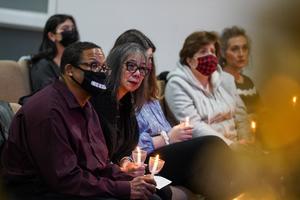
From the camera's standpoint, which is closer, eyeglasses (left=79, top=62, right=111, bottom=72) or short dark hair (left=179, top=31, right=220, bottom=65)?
eyeglasses (left=79, top=62, right=111, bottom=72)

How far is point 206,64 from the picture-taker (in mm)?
2537

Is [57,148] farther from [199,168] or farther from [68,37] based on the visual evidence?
[68,37]

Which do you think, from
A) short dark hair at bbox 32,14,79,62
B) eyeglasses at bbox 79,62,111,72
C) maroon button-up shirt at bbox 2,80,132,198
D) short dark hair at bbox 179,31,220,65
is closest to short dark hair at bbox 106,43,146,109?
eyeglasses at bbox 79,62,111,72

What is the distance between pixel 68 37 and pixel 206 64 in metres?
0.81

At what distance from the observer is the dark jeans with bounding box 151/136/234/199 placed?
1.97m

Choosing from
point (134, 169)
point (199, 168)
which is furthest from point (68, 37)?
point (134, 169)

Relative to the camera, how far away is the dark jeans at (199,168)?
1.97 metres

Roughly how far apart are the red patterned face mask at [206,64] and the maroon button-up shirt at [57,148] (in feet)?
3.82

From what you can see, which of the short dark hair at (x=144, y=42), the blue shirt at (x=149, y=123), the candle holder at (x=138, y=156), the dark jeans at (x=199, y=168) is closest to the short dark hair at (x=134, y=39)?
the short dark hair at (x=144, y=42)

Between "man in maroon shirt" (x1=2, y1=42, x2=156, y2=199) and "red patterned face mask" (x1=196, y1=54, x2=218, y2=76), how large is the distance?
3.55 ft

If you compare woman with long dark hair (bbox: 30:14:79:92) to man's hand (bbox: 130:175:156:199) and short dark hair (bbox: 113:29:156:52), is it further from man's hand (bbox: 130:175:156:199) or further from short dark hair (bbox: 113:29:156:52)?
man's hand (bbox: 130:175:156:199)

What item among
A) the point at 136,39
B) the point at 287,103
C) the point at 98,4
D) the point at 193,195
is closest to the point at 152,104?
the point at 136,39

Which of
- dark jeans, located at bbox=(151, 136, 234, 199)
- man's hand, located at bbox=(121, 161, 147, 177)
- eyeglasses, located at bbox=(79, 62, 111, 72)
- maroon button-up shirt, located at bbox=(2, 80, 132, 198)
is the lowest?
dark jeans, located at bbox=(151, 136, 234, 199)

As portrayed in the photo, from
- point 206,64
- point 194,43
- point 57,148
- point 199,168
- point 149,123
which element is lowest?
point 199,168
